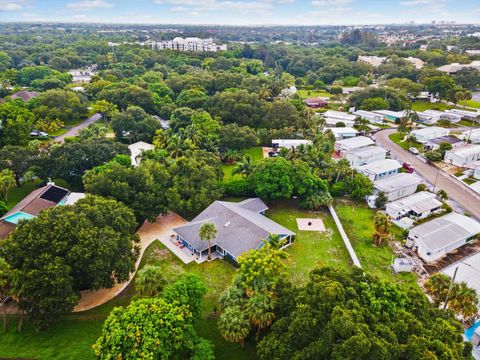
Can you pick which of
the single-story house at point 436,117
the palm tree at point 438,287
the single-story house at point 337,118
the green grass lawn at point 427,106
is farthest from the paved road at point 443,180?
the green grass lawn at point 427,106

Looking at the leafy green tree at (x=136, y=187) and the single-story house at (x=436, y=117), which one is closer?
the leafy green tree at (x=136, y=187)

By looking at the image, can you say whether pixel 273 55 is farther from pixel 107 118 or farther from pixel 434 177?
pixel 434 177

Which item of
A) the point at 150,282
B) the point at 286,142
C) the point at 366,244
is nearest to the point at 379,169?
the point at 286,142

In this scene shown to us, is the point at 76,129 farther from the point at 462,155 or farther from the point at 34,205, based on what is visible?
the point at 462,155

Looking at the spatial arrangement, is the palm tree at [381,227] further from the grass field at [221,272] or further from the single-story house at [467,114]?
the single-story house at [467,114]

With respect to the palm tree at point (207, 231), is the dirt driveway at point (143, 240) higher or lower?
lower

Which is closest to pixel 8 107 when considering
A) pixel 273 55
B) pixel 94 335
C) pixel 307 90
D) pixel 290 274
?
pixel 94 335

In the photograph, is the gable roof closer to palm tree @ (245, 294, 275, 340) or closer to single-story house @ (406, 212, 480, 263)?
palm tree @ (245, 294, 275, 340)
